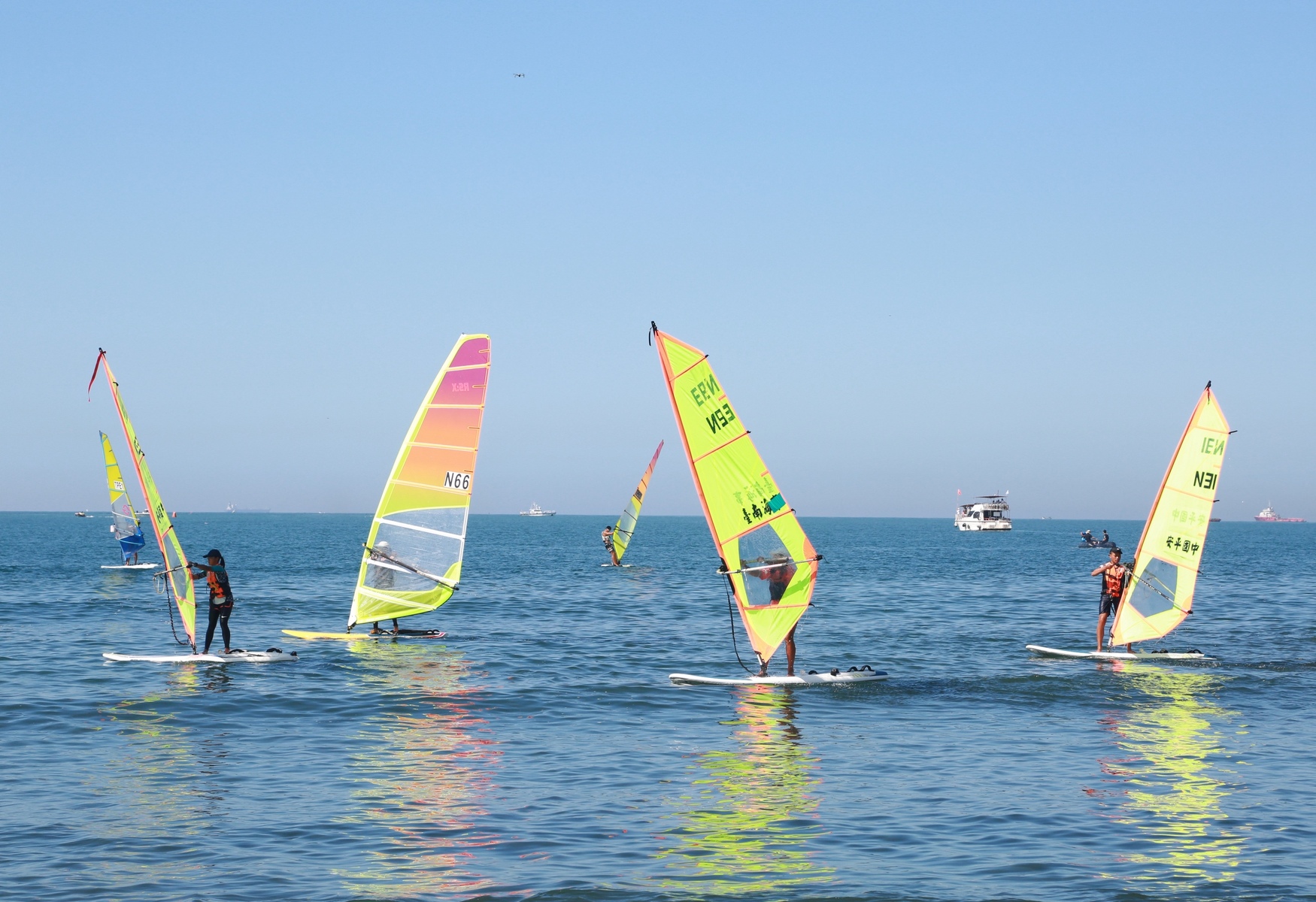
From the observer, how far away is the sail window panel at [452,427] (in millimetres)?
27641

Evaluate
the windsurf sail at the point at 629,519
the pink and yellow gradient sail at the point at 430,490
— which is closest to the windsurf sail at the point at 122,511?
the windsurf sail at the point at 629,519

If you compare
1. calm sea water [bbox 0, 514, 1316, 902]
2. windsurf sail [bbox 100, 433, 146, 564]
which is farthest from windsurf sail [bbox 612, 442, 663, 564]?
calm sea water [bbox 0, 514, 1316, 902]

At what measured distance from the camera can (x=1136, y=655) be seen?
2538 centimetres

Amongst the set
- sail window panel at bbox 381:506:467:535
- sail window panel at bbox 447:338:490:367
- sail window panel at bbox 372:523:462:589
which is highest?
sail window panel at bbox 447:338:490:367

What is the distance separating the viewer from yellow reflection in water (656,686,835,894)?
10977 millimetres

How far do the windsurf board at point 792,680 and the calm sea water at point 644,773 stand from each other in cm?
40

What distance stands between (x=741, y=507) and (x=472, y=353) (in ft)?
33.4

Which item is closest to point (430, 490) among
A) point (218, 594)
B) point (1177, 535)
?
point (218, 594)

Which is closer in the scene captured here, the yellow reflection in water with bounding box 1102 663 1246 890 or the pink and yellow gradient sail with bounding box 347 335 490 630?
the yellow reflection in water with bounding box 1102 663 1246 890

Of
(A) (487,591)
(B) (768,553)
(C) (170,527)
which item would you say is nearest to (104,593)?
(A) (487,591)

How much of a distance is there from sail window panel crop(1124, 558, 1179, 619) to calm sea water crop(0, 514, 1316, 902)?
1.45 meters

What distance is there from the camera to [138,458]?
69.8 ft

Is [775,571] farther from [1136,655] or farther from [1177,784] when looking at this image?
[1136,655]

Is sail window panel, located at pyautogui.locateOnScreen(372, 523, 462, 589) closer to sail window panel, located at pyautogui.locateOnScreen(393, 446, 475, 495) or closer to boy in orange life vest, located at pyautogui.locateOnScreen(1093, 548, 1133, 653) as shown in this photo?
sail window panel, located at pyautogui.locateOnScreen(393, 446, 475, 495)
